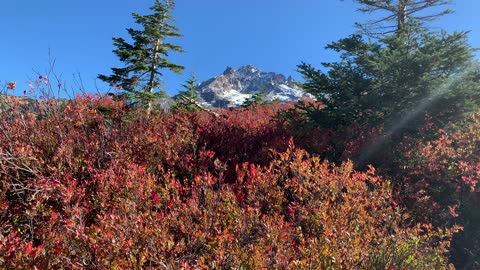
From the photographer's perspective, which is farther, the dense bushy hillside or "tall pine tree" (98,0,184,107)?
"tall pine tree" (98,0,184,107)

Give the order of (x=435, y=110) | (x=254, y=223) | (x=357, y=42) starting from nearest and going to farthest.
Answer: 1. (x=254, y=223)
2. (x=435, y=110)
3. (x=357, y=42)

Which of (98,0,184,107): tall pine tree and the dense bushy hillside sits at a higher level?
(98,0,184,107): tall pine tree

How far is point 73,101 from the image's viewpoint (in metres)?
6.70

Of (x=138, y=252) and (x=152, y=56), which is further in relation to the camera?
(x=152, y=56)

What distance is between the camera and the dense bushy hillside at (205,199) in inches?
116

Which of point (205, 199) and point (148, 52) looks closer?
point (205, 199)

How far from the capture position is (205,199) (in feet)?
13.2

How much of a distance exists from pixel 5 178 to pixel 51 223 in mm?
1713

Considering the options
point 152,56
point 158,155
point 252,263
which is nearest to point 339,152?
point 158,155

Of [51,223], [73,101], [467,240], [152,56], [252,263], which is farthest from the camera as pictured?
[152,56]

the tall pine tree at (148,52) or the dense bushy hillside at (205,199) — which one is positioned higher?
the tall pine tree at (148,52)

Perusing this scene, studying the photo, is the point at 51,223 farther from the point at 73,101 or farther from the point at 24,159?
the point at 73,101

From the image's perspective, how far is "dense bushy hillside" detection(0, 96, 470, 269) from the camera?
116 inches

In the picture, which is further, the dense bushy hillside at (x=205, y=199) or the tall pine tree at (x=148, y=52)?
the tall pine tree at (x=148, y=52)
